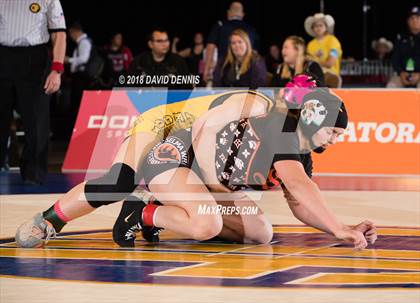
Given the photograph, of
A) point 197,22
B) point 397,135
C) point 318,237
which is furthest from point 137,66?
point 197,22

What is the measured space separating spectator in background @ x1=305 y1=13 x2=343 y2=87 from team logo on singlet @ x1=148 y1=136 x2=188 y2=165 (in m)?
7.27

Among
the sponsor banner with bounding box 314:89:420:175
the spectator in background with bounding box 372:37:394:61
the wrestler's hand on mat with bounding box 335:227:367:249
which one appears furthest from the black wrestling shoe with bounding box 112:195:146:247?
the spectator in background with bounding box 372:37:394:61

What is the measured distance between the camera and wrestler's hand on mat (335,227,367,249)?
243 inches

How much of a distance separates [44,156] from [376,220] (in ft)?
13.2

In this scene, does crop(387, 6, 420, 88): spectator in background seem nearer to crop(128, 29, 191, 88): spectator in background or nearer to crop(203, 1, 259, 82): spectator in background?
crop(203, 1, 259, 82): spectator in background

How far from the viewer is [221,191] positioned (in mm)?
6691

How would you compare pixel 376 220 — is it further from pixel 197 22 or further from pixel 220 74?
pixel 197 22

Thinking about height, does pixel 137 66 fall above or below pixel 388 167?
above

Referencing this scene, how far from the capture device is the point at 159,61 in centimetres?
1230

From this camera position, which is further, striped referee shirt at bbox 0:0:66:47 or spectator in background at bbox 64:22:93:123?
spectator in background at bbox 64:22:93:123

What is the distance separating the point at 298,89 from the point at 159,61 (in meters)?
6.01

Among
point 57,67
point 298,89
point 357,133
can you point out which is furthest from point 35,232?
point 357,133

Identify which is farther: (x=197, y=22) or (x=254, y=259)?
(x=197, y=22)

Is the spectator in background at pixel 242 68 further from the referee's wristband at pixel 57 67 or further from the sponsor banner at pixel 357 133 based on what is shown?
the referee's wristband at pixel 57 67
